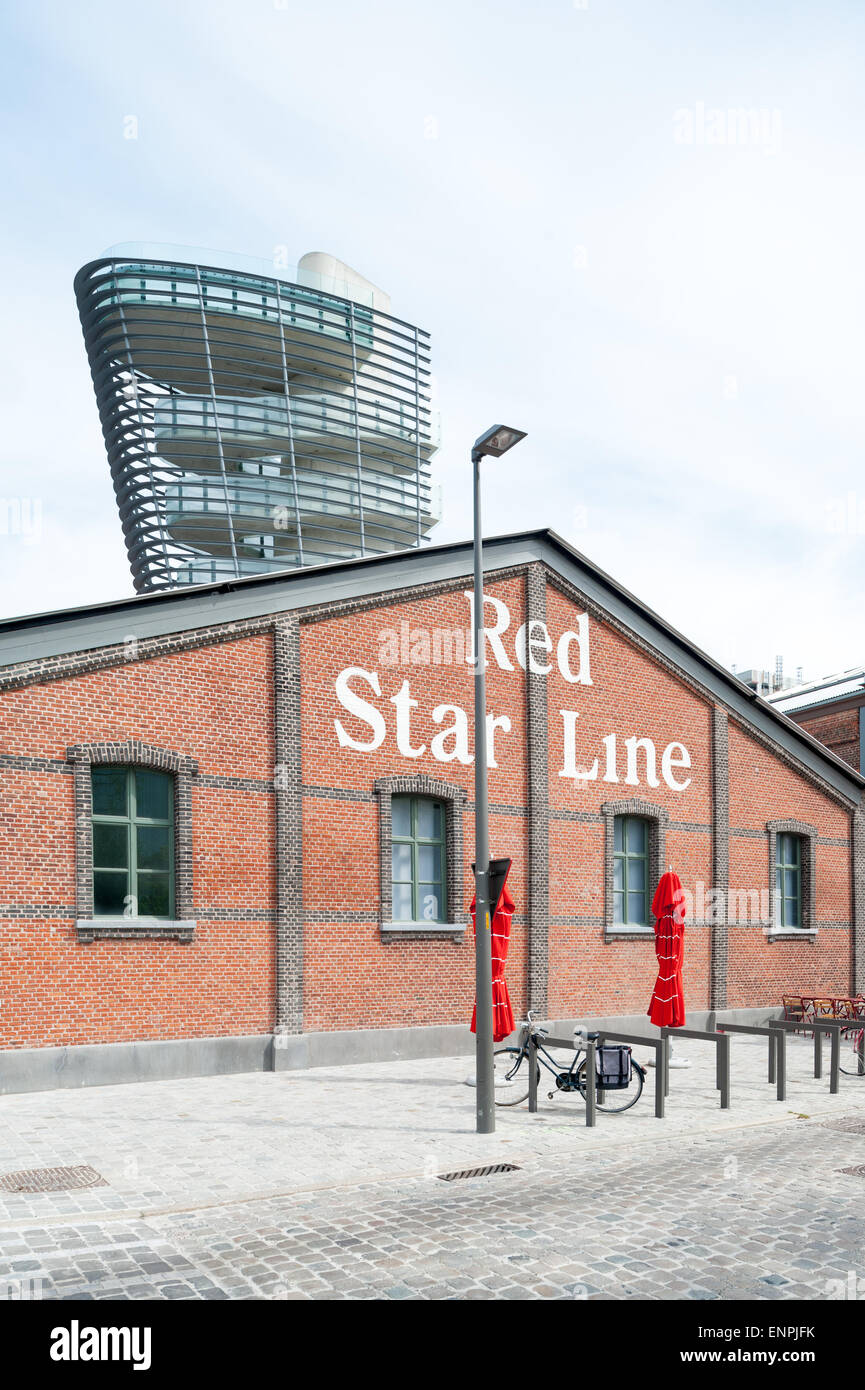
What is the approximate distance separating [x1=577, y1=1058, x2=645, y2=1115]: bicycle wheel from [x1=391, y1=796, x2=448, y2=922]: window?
16.7 feet

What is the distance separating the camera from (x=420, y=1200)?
8.40 m

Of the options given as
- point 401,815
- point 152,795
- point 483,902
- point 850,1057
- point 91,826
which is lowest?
point 850,1057

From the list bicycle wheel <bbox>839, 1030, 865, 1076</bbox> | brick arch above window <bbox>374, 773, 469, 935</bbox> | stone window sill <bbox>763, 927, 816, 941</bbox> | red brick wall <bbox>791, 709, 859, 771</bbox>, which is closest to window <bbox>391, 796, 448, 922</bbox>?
brick arch above window <bbox>374, 773, 469, 935</bbox>

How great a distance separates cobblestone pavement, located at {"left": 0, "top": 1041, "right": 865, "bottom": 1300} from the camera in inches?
253

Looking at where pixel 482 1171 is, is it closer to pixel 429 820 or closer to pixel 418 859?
pixel 418 859

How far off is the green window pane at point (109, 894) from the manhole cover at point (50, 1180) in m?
5.22

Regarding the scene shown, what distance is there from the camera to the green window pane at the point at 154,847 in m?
14.7

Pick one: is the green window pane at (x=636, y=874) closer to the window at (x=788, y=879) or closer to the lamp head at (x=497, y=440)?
the window at (x=788, y=879)

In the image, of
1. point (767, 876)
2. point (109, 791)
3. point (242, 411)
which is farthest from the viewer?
point (242, 411)

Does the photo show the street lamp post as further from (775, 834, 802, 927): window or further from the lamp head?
(775, 834, 802, 927): window

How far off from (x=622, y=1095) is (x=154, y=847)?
6810 mm

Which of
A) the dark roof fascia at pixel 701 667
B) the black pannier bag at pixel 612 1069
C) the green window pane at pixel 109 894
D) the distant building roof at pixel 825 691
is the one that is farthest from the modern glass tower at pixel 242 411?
the black pannier bag at pixel 612 1069

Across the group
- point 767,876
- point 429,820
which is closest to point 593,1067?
point 429,820

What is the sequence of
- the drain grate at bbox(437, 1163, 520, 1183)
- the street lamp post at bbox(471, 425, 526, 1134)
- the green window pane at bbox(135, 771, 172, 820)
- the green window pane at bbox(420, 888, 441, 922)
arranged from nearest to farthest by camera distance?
the drain grate at bbox(437, 1163, 520, 1183), the street lamp post at bbox(471, 425, 526, 1134), the green window pane at bbox(135, 771, 172, 820), the green window pane at bbox(420, 888, 441, 922)
